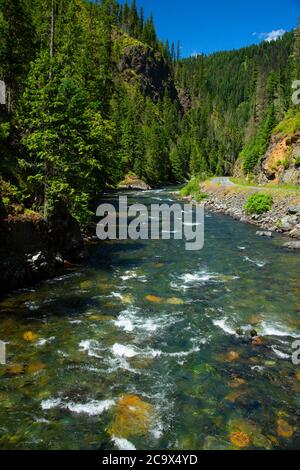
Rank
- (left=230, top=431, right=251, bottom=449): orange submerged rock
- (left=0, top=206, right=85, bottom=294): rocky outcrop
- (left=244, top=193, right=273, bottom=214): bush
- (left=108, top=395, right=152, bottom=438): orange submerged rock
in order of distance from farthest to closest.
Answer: (left=244, top=193, right=273, bottom=214): bush < (left=0, top=206, right=85, bottom=294): rocky outcrop < (left=108, top=395, right=152, bottom=438): orange submerged rock < (left=230, top=431, right=251, bottom=449): orange submerged rock

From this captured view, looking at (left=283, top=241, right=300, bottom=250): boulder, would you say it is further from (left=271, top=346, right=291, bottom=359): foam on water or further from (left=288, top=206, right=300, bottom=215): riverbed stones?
(left=271, top=346, right=291, bottom=359): foam on water

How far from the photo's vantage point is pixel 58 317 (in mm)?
14148

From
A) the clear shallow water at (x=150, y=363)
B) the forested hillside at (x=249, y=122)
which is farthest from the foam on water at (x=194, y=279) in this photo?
the forested hillside at (x=249, y=122)

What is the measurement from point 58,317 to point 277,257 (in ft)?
53.5

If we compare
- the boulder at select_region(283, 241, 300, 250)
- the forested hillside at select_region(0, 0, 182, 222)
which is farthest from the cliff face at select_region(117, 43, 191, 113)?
the boulder at select_region(283, 241, 300, 250)

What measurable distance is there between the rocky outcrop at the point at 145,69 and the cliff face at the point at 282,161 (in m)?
106

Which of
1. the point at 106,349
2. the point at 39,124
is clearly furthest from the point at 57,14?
the point at 106,349

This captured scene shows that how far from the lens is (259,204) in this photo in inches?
1629

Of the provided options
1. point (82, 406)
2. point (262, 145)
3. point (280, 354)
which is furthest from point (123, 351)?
point (262, 145)

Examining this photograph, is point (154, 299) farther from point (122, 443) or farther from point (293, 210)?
point (293, 210)

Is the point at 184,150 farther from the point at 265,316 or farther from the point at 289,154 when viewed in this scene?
the point at 265,316

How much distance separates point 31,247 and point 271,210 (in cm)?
2999

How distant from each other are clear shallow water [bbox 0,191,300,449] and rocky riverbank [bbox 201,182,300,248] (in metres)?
14.2

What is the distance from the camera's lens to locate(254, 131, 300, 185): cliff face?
54.2 metres
